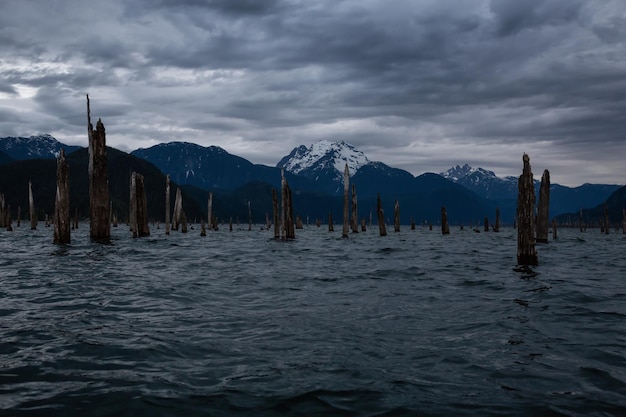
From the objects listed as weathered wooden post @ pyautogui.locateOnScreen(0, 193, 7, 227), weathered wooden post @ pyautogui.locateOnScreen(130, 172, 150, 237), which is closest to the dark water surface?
weathered wooden post @ pyautogui.locateOnScreen(130, 172, 150, 237)

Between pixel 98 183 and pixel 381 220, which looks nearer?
pixel 98 183

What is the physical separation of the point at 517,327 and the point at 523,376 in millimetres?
3242

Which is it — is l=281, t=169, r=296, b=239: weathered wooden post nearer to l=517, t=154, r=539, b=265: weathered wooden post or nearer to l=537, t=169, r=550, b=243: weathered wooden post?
l=537, t=169, r=550, b=243: weathered wooden post

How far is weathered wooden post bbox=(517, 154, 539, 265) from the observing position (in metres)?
22.1

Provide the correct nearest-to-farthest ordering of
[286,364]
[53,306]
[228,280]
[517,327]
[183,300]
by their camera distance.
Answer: [286,364]
[517,327]
[53,306]
[183,300]
[228,280]

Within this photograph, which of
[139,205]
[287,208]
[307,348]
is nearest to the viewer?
[307,348]

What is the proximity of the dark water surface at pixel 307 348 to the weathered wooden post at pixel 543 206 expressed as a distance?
82.8 feet

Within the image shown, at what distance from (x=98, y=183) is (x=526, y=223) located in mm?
23404

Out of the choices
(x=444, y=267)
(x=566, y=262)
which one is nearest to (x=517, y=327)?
(x=444, y=267)

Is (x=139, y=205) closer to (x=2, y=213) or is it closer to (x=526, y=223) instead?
(x=526, y=223)

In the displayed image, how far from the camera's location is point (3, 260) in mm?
21641

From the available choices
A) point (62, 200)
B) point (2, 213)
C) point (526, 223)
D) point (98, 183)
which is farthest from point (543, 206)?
point (2, 213)

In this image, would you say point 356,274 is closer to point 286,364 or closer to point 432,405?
point 286,364

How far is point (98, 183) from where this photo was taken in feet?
97.8
